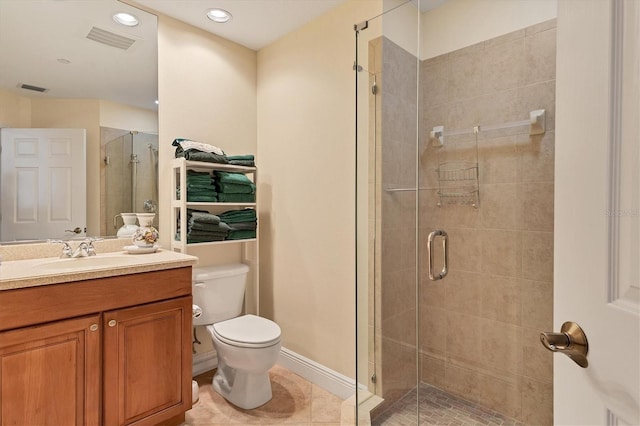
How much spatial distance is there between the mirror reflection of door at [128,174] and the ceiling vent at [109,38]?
540mm

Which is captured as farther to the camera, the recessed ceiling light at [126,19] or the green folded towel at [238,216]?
the green folded towel at [238,216]

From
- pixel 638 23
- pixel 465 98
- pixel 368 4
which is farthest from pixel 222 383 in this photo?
pixel 368 4

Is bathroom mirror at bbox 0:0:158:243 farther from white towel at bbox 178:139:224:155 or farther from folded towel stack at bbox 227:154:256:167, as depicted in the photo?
folded towel stack at bbox 227:154:256:167

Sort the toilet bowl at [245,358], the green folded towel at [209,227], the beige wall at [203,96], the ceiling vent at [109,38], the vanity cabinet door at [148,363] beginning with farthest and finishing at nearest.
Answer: the beige wall at [203,96] → the green folded towel at [209,227] → the ceiling vent at [109,38] → the toilet bowl at [245,358] → the vanity cabinet door at [148,363]

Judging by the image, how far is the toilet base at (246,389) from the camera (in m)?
1.93

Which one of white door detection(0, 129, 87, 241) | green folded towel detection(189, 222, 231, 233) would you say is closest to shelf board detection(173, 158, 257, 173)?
green folded towel detection(189, 222, 231, 233)

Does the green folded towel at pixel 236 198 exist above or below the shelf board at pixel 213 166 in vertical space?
below

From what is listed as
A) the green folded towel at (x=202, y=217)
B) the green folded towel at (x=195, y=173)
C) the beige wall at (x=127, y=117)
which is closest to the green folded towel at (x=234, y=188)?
the green folded towel at (x=195, y=173)

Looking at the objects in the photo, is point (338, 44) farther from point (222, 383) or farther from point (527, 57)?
point (222, 383)

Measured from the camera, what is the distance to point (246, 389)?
6.34 ft

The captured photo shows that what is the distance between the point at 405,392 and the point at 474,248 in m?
0.83

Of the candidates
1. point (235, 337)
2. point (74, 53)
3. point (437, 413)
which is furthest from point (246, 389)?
point (74, 53)

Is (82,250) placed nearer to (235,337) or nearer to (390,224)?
(235,337)

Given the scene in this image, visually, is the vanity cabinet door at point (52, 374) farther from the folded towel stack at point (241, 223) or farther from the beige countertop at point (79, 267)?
the folded towel stack at point (241, 223)
